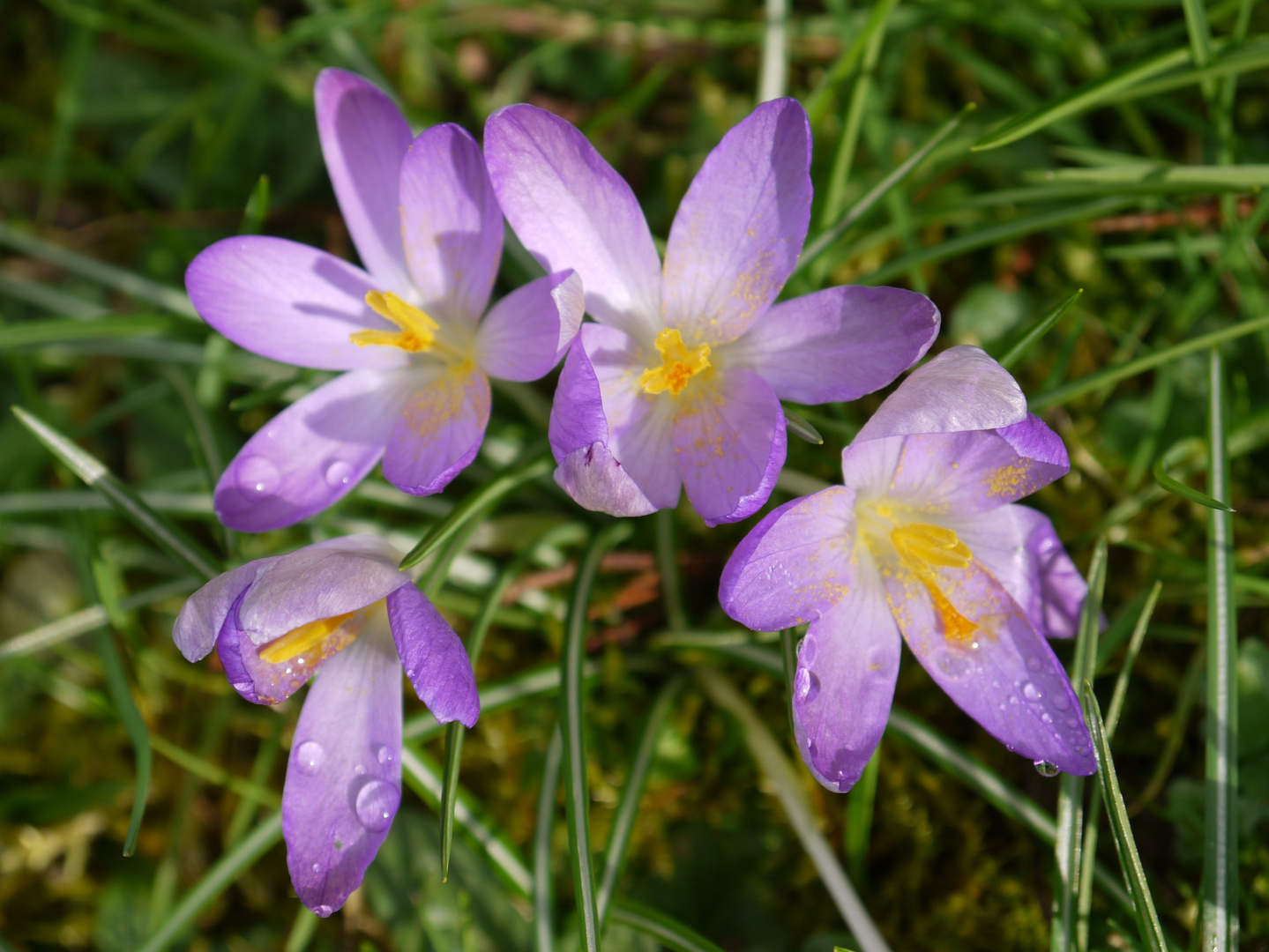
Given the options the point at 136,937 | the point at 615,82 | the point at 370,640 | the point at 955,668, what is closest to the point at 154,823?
the point at 136,937

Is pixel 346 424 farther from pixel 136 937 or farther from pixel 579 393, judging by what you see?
pixel 136 937

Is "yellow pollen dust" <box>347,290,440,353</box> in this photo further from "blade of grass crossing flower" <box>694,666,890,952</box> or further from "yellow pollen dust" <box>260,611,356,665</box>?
"blade of grass crossing flower" <box>694,666,890,952</box>

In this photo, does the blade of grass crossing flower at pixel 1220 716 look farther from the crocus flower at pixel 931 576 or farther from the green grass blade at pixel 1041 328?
the green grass blade at pixel 1041 328

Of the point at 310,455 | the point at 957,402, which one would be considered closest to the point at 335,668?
the point at 310,455

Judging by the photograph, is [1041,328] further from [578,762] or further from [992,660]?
[578,762]

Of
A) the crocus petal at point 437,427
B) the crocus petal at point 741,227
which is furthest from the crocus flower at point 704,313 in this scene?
the crocus petal at point 437,427

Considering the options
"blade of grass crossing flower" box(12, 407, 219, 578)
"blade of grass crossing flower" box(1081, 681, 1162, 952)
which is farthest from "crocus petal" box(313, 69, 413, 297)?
"blade of grass crossing flower" box(1081, 681, 1162, 952)
